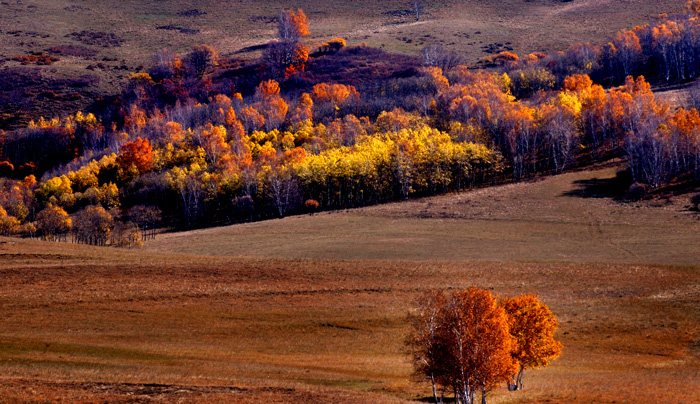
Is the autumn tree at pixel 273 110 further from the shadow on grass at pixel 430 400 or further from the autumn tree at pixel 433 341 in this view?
the autumn tree at pixel 433 341

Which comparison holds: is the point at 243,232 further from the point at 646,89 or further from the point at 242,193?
the point at 646,89

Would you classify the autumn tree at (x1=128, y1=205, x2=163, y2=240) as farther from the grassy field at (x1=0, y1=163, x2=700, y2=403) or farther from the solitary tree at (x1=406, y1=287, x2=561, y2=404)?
the solitary tree at (x1=406, y1=287, x2=561, y2=404)

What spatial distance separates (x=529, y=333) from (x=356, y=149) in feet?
326

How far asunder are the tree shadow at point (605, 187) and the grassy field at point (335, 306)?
7907 mm

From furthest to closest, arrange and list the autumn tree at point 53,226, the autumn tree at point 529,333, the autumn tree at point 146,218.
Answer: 1. the autumn tree at point 146,218
2. the autumn tree at point 53,226
3. the autumn tree at point 529,333

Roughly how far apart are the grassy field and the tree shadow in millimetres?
7907

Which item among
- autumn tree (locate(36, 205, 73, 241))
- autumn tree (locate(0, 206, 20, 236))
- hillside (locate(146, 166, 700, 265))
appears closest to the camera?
hillside (locate(146, 166, 700, 265))

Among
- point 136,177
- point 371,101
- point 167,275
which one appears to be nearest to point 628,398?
point 167,275

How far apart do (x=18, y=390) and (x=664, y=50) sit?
187910mm

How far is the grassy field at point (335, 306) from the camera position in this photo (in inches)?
1543

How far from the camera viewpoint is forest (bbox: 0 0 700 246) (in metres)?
120

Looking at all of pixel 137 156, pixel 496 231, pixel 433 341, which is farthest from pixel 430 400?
pixel 137 156

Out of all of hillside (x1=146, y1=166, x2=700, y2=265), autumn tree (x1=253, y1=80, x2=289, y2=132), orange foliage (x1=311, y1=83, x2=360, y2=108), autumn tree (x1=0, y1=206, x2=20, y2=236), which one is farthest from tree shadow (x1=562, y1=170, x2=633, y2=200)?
autumn tree (x1=0, y1=206, x2=20, y2=236)

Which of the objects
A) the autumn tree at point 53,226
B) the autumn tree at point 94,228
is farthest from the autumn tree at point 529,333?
the autumn tree at point 53,226
